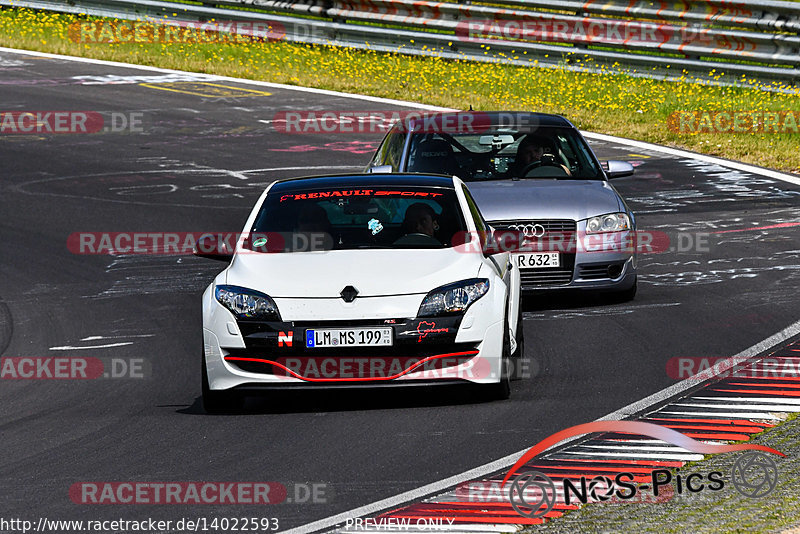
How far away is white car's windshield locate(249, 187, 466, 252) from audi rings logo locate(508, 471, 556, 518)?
278 cm

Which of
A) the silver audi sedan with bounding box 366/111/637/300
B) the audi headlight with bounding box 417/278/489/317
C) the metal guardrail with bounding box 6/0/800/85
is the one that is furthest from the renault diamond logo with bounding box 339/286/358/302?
the metal guardrail with bounding box 6/0/800/85

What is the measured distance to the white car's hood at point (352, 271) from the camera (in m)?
9.05

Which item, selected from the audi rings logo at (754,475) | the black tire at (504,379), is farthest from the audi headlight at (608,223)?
the audi rings logo at (754,475)

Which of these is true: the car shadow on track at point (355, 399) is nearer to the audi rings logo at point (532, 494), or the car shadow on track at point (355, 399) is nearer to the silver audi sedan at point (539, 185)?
the audi rings logo at point (532, 494)

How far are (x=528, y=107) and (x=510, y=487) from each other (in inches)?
654

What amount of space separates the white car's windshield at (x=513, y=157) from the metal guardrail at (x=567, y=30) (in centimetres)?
978

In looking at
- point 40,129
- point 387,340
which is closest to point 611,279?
point 387,340

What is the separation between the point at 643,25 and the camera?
2395cm

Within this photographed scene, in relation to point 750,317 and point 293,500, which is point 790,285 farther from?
point 293,500

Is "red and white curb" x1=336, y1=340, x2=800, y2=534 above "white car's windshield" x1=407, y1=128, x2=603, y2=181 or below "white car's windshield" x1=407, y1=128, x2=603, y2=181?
below

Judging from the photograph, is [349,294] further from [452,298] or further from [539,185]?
[539,185]

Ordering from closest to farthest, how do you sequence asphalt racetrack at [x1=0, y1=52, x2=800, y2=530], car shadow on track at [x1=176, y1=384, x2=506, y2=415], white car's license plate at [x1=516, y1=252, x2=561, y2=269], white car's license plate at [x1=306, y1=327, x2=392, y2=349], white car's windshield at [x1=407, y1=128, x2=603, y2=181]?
asphalt racetrack at [x1=0, y1=52, x2=800, y2=530]
white car's license plate at [x1=306, y1=327, x2=392, y2=349]
car shadow on track at [x1=176, y1=384, x2=506, y2=415]
white car's license plate at [x1=516, y1=252, x2=561, y2=269]
white car's windshield at [x1=407, y1=128, x2=603, y2=181]

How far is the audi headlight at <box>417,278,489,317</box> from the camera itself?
29.5ft

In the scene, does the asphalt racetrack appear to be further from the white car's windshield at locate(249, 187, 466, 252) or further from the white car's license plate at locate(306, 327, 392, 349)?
the white car's windshield at locate(249, 187, 466, 252)
